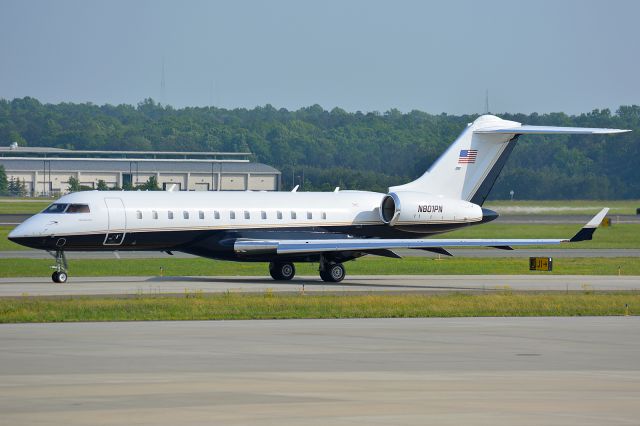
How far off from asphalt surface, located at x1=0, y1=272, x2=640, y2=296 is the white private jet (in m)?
1.05

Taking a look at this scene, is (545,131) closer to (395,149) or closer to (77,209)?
(77,209)

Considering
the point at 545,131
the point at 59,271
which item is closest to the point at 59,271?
the point at 59,271

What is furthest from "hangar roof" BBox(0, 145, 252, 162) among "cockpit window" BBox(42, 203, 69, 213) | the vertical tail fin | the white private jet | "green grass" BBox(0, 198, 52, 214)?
"cockpit window" BBox(42, 203, 69, 213)

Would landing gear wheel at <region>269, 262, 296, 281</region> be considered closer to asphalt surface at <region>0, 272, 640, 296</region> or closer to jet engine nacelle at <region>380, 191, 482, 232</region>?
asphalt surface at <region>0, 272, 640, 296</region>

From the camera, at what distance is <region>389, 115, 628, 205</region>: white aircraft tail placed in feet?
148

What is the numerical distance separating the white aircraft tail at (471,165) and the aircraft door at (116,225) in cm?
1071

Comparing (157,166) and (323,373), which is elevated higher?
(157,166)

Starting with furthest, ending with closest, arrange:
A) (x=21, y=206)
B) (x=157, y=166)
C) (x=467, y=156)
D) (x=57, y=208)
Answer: (x=157, y=166), (x=21, y=206), (x=467, y=156), (x=57, y=208)

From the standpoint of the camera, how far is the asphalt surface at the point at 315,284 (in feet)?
120

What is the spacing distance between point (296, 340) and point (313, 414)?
8.47 meters

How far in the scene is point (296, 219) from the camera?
42.7m

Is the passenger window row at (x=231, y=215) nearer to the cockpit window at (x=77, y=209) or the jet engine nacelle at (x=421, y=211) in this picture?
the cockpit window at (x=77, y=209)

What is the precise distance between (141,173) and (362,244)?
84.7 meters

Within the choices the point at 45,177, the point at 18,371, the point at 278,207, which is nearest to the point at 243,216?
the point at 278,207
